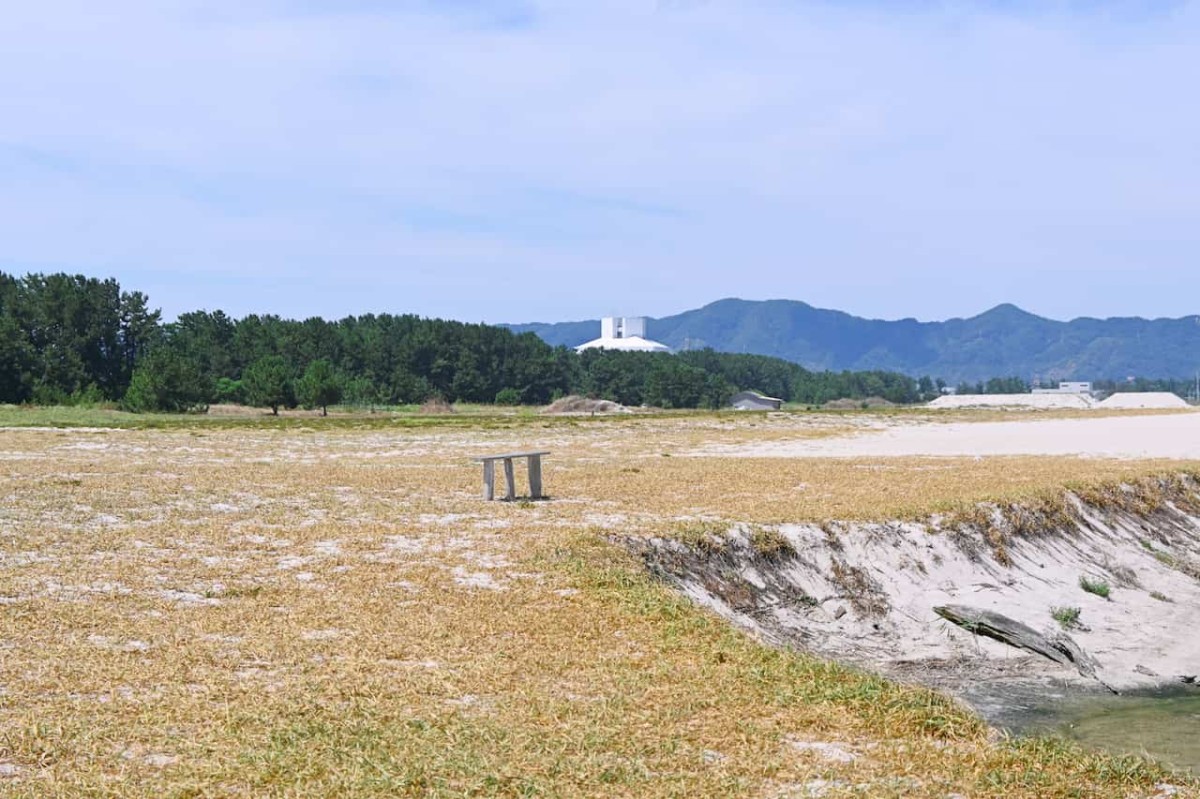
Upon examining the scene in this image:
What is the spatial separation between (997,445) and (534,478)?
24538 mm

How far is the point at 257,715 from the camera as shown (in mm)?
8711

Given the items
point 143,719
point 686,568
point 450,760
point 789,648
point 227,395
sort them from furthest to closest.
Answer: point 227,395, point 686,568, point 789,648, point 143,719, point 450,760

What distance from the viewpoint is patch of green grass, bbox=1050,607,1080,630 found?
17591 mm

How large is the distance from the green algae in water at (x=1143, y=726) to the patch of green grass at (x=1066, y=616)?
111 inches

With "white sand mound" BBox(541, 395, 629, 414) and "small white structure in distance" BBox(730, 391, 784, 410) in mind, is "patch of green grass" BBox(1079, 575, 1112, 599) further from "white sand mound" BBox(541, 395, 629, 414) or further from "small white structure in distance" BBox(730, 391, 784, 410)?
"small white structure in distance" BBox(730, 391, 784, 410)

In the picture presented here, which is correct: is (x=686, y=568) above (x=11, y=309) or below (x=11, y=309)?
below

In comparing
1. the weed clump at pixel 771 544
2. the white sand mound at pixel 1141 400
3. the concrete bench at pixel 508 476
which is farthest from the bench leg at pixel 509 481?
the white sand mound at pixel 1141 400

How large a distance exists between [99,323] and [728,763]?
10139 centimetres

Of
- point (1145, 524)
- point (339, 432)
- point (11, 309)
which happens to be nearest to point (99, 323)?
point (11, 309)

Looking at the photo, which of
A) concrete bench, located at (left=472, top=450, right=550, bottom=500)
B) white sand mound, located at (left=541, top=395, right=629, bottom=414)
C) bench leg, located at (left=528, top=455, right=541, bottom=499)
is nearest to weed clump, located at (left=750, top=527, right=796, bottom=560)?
concrete bench, located at (left=472, top=450, right=550, bottom=500)

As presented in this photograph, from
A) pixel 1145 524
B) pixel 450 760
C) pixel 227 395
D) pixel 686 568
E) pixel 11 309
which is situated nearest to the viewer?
pixel 450 760

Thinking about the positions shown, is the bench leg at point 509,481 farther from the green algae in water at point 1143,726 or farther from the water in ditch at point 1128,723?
the green algae in water at point 1143,726

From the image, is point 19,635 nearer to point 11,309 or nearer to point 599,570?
point 599,570

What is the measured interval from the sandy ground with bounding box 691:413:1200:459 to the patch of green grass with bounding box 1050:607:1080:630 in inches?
663
